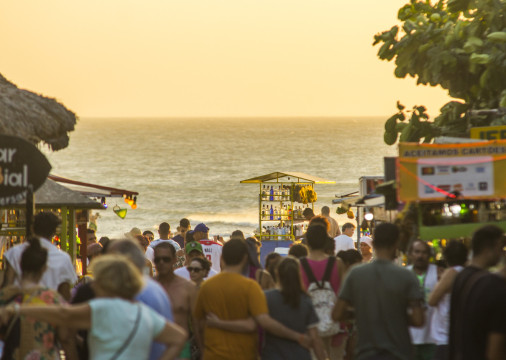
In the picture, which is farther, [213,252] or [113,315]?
[213,252]

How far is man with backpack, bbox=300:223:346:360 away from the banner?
89cm

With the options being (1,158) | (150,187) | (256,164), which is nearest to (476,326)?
(1,158)

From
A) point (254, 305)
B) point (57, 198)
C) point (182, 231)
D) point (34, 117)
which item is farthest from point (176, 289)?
point (182, 231)

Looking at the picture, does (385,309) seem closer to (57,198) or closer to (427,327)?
(427,327)

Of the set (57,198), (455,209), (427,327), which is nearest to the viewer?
(427,327)

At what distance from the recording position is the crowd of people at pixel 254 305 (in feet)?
17.3

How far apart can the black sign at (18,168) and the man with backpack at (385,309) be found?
9.27 ft

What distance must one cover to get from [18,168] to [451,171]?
3736 mm

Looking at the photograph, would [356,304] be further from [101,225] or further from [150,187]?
[150,187]

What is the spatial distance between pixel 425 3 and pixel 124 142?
155516 mm

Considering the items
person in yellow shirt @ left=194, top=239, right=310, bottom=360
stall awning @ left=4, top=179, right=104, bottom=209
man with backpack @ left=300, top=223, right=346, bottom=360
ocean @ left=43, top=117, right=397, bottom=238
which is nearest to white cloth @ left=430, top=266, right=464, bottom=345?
man with backpack @ left=300, top=223, right=346, bottom=360

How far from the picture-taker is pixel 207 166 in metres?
123

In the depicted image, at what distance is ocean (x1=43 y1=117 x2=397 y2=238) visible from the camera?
82312mm

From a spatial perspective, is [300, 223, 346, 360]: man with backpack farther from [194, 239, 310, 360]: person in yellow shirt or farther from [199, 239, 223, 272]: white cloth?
[199, 239, 223, 272]: white cloth
